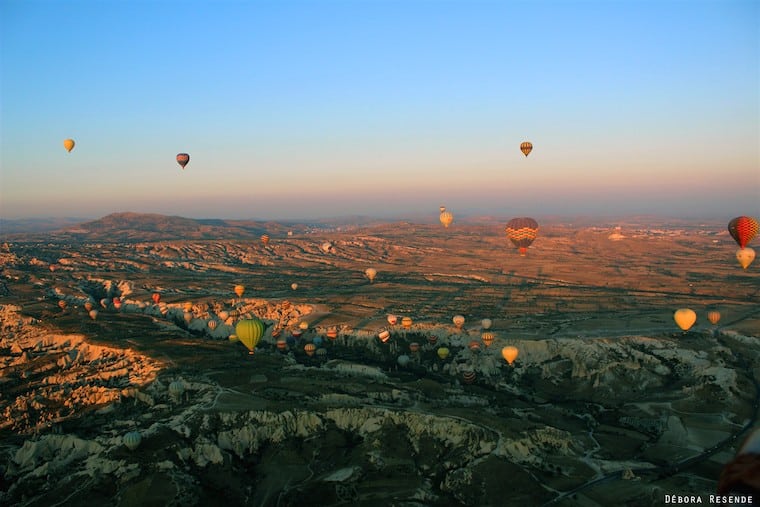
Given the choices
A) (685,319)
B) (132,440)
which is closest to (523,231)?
(685,319)

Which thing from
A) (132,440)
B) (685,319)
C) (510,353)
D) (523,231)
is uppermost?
(523,231)

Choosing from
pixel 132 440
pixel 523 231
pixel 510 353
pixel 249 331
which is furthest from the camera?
pixel 523 231

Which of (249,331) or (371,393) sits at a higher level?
(249,331)

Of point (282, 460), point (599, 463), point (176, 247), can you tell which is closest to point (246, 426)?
point (282, 460)

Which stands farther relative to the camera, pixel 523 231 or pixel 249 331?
pixel 523 231

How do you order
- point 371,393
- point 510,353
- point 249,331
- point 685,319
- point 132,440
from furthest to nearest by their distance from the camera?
point 685,319
point 510,353
point 249,331
point 371,393
point 132,440

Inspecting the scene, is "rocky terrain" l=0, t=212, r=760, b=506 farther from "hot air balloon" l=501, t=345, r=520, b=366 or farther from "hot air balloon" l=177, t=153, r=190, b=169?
"hot air balloon" l=177, t=153, r=190, b=169

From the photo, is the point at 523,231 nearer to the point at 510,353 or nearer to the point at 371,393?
the point at 510,353

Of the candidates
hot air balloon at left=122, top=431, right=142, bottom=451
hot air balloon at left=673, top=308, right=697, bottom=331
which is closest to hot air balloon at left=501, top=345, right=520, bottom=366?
hot air balloon at left=673, top=308, right=697, bottom=331

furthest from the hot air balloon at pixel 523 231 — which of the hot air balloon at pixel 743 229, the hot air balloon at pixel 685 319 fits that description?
the hot air balloon at pixel 743 229
